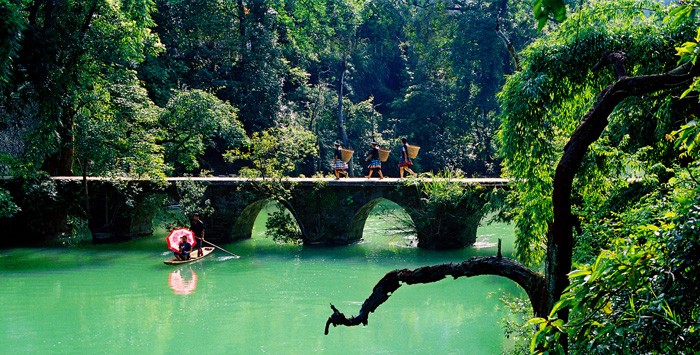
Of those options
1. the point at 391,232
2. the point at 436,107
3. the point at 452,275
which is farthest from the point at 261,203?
the point at 452,275

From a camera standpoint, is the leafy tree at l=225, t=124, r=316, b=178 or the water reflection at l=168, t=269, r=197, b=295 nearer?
the water reflection at l=168, t=269, r=197, b=295

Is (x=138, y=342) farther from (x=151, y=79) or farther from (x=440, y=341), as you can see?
(x=151, y=79)

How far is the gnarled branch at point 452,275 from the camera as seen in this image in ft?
13.8

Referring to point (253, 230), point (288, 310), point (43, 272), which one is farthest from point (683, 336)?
point (253, 230)

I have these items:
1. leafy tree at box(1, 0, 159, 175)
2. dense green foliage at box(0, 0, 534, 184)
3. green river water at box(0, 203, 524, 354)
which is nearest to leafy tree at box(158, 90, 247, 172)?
dense green foliage at box(0, 0, 534, 184)

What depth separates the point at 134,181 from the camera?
794 inches

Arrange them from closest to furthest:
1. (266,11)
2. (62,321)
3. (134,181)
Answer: (62,321), (134,181), (266,11)

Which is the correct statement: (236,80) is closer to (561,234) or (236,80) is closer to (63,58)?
(63,58)

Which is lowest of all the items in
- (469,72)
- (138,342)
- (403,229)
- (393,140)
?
(138,342)

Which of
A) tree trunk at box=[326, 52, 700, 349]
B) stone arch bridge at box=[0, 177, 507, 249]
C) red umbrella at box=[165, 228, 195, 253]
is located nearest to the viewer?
tree trunk at box=[326, 52, 700, 349]

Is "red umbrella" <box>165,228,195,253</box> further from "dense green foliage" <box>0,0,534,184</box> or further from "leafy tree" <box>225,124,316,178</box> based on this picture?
"leafy tree" <box>225,124,316,178</box>

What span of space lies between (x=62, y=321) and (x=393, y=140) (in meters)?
21.8

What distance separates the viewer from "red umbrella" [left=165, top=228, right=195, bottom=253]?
17172mm

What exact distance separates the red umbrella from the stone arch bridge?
288 cm
